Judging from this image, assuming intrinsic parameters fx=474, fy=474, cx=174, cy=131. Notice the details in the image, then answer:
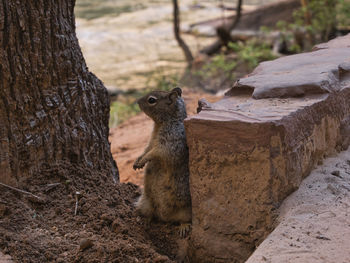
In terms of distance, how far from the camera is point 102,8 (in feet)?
68.9

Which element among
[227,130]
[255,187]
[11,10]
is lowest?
[255,187]

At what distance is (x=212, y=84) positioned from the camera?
11.9 metres

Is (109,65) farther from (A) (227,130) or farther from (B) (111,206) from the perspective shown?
(A) (227,130)

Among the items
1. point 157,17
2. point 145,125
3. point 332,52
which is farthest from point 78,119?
point 157,17

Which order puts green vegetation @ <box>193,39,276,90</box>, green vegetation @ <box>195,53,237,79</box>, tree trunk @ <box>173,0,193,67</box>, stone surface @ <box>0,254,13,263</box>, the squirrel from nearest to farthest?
stone surface @ <box>0,254,13,263</box> < the squirrel < green vegetation @ <box>195,53,237,79</box> < green vegetation @ <box>193,39,276,90</box> < tree trunk @ <box>173,0,193,67</box>

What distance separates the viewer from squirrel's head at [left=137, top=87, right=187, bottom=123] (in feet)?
12.8

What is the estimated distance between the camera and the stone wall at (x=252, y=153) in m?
3.04

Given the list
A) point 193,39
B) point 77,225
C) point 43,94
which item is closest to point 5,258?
point 77,225

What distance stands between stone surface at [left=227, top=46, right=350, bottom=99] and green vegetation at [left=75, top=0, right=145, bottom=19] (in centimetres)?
1555

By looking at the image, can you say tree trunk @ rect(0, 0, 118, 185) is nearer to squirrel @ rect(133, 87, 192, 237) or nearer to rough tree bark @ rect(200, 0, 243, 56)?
squirrel @ rect(133, 87, 192, 237)

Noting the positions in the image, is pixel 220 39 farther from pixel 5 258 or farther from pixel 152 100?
pixel 5 258

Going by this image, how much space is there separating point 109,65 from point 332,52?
1042 cm

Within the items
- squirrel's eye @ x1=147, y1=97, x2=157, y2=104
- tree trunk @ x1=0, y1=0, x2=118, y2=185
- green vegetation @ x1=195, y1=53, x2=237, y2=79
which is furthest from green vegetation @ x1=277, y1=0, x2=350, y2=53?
tree trunk @ x1=0, y1=0, x2=118, y2=185

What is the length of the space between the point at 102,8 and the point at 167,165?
18478mm
